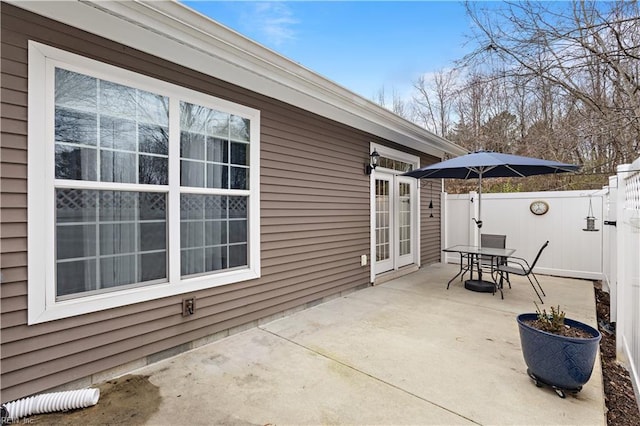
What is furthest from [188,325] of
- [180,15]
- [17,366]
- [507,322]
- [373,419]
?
[507,322]

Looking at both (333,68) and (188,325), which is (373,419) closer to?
(188,325)

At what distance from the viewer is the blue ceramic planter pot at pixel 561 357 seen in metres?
2.11

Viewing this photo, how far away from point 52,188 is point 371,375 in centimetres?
274

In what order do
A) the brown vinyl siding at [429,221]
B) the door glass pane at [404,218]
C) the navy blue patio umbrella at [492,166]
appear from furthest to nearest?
1. the brown vinyl siding at [429,221]
2. the door glass pane at [404,218]
3. the navy blue patio umbrella at [492,166]

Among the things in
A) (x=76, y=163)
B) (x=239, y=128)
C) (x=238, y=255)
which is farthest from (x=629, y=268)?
(x=76, y=163)

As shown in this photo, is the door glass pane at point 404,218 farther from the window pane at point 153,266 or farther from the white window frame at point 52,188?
the window pane at point 153,266

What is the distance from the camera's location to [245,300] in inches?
138

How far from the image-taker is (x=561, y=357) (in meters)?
2.16

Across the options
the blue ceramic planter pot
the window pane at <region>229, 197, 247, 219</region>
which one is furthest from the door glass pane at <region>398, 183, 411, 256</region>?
the blue ceramic planter pot

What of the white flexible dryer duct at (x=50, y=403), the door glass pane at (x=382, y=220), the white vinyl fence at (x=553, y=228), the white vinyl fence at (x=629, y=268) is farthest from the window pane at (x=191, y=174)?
the white vinyl fence at (x=553, y=228)

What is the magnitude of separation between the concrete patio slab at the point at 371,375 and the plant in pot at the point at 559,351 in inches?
5.0

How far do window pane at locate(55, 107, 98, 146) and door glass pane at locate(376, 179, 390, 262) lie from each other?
4.32 metres

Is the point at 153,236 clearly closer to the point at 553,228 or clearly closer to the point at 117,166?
the point at 117,166

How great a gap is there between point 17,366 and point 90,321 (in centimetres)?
44
